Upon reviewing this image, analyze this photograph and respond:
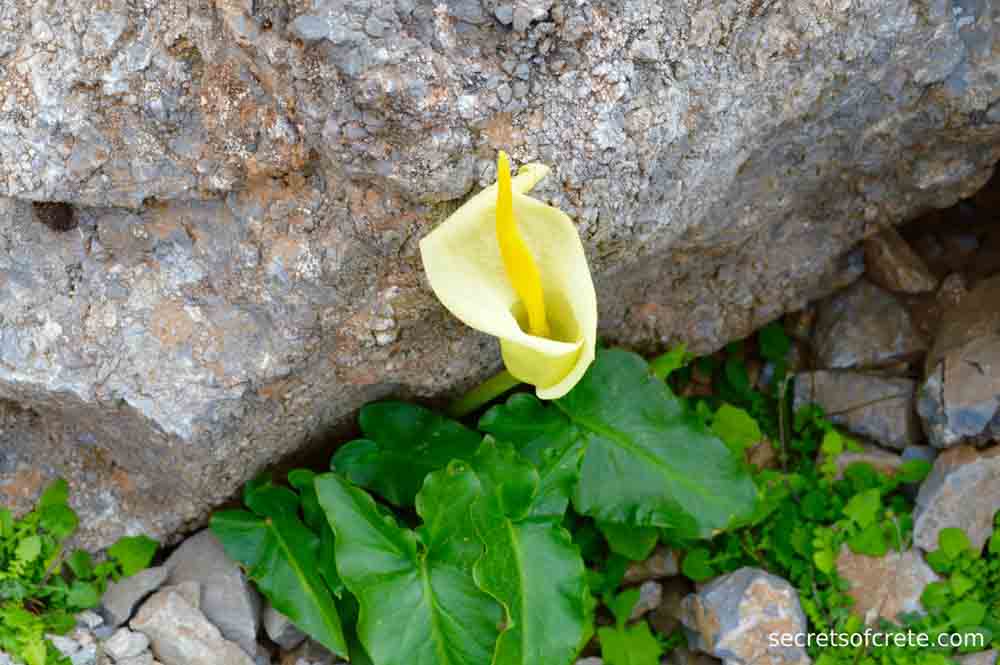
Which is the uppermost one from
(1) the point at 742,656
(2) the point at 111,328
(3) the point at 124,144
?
(3) the point at 124,144

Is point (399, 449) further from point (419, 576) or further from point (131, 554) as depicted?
point (131, 554)

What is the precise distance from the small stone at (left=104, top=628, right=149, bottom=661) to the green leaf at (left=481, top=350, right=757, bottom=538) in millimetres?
845

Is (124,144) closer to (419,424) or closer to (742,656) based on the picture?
(419,424)

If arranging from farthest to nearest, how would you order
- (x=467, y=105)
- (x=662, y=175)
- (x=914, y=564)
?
(x=914, y=564)
(x=662, y=175)
(x=467, y=105)

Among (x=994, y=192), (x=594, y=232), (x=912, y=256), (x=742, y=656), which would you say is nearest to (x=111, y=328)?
(x=594, y=232)

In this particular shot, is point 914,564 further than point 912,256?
No

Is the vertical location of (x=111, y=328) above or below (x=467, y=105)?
below

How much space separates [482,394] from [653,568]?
66 centimetres

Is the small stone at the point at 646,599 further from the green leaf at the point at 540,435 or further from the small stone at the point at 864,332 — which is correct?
the small stone at the point at 864,332

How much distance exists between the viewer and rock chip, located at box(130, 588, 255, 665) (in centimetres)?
222

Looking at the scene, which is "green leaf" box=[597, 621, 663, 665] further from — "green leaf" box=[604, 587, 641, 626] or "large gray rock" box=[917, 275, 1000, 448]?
"large gray rock" box=[917, 275, 1000, 448]

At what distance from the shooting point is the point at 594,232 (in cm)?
205

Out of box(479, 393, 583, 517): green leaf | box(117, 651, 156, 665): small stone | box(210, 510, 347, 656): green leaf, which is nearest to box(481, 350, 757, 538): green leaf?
box(479, 393, 583, 517): green leaf

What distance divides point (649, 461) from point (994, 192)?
1.38m
